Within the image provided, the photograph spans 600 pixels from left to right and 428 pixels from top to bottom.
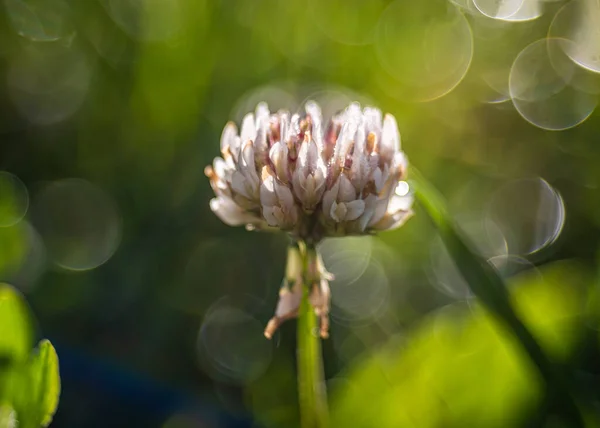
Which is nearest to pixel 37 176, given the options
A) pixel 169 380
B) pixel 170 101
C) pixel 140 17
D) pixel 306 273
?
pixel 170 101

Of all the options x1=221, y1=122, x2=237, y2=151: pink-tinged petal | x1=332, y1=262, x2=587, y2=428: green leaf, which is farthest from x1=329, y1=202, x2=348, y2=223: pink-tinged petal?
x1=332, y1=262, x2=587, y2=428: green leaf

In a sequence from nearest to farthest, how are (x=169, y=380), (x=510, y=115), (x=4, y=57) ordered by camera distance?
(x=169, y=380)
(x=4, y=57)
(x=510, y=115)

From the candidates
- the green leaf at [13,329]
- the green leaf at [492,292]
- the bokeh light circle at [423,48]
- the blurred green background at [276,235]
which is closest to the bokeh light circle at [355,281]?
the blurred green background at [276,235]

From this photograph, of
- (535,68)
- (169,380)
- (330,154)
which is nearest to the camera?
(330,154)

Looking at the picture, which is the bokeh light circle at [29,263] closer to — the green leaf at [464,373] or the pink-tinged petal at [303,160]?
the green leaf at [464,373]

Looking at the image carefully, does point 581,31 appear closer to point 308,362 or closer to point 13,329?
point 308,362

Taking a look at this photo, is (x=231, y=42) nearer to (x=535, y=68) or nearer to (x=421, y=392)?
(x=535, y=68)

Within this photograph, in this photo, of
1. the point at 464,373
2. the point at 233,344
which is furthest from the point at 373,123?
the point at 233,344
